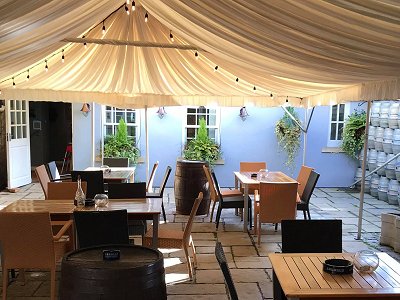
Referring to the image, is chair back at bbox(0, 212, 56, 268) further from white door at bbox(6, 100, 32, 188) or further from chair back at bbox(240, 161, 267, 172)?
white door at bbox(6, 100, 32, 188)

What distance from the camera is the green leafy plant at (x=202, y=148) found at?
9828mm

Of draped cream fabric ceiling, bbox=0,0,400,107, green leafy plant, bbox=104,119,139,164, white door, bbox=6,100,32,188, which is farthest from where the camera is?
green leafy plant, bbox=104,119,139,164

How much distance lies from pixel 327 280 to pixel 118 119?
327 inches

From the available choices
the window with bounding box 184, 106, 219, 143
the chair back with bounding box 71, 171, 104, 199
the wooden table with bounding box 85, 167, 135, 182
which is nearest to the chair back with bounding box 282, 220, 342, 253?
the chair back with bounding box 71, 171, 104, 199

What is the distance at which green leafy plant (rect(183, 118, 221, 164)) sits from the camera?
983 centimetres

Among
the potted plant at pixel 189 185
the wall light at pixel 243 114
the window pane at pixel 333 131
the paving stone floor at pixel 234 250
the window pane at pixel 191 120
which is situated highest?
the wall light at pixel 243 114

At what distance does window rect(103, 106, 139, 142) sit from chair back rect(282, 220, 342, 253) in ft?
Answer: 23.7

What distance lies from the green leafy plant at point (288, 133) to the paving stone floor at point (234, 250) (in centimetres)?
168

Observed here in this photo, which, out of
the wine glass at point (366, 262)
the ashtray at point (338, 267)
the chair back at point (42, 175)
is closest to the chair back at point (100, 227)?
the ashtray at point (338, 267)

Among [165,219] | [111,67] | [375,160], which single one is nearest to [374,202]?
[375,160]

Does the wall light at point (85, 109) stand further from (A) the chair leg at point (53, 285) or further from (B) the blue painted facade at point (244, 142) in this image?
(A) the chair leg at point (53, 285)

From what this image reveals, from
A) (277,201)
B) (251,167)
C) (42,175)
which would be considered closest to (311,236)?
(277,201)

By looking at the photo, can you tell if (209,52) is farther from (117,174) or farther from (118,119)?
(118,119)

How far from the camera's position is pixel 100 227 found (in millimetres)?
3668
